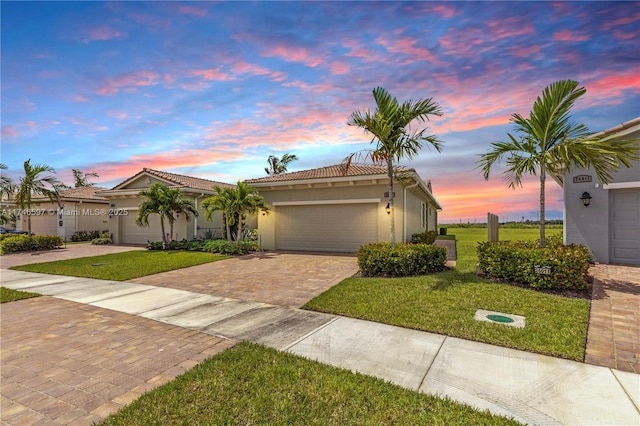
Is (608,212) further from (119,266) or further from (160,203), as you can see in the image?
(160,203)

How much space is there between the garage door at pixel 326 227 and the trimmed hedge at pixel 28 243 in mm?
13657

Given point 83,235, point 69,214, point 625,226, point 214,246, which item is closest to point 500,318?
point 625,226

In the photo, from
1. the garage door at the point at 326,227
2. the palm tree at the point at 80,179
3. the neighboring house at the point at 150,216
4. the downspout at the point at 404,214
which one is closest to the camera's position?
the downspout at the point at 404,214

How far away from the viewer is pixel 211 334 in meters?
4.54

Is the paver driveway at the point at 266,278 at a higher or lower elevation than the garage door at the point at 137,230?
lower

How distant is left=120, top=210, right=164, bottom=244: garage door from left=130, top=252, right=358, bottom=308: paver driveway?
9372 mm

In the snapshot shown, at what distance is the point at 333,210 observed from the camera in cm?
1461

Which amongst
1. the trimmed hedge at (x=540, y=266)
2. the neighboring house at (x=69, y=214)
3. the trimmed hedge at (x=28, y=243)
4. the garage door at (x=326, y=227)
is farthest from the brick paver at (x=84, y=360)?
the neighboring house at (x=69, y=214)

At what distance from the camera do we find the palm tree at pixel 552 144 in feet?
22.1

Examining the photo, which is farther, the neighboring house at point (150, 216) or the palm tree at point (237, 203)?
the neighboring house at point (150, 216)

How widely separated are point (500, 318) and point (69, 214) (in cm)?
2822

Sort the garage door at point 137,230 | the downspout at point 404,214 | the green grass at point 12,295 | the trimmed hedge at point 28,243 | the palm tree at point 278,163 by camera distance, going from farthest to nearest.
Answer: the palm tree at point 278,163, the garage door at point 137,230, the trimmed hedge at point 28,243, the downspout at point 404,214, the green grass at point 12,295

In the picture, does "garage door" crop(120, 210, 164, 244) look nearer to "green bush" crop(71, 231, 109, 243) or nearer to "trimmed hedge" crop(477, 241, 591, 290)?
"green bush" crop(71, 231, 109, 243)

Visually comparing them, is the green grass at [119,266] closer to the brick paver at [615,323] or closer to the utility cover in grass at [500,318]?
the utility cover in grass at [500,318]
